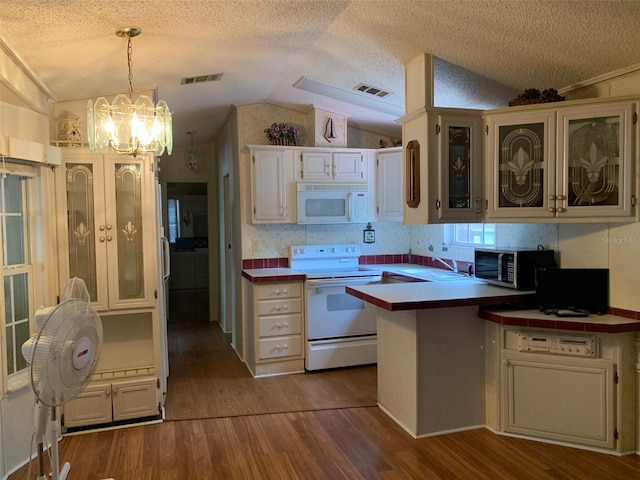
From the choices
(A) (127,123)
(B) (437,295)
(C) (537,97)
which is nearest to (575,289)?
(B) (437,295)

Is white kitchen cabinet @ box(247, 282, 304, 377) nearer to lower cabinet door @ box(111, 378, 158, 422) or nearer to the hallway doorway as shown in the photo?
lower cabinet door @ box(111, 378, 158, 422)

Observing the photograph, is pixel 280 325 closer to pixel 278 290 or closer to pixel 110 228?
pixel 278 290

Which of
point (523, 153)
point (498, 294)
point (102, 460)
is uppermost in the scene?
point (523, 153)

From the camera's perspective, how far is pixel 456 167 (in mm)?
3131

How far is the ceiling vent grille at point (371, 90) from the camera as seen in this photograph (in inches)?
157

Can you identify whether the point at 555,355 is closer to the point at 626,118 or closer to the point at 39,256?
the point at 626,118

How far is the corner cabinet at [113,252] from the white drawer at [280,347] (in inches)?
41.5

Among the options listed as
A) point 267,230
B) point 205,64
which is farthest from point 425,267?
point 205,64

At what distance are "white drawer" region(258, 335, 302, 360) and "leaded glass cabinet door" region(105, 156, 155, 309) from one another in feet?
4.16

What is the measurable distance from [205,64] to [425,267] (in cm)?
292

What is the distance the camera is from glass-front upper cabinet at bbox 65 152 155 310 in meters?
3.25

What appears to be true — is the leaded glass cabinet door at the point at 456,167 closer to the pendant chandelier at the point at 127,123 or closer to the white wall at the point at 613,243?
the white wall at the point at 613,243

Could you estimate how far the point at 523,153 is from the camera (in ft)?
10.1

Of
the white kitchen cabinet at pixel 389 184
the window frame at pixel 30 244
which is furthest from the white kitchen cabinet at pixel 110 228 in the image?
the white kitchen cabinet at pixel 389 184
